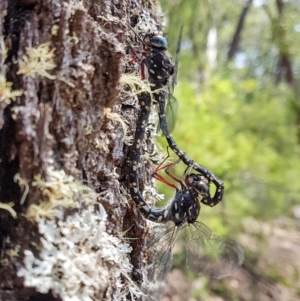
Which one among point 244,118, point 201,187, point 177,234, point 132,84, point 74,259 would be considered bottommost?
point 74,259

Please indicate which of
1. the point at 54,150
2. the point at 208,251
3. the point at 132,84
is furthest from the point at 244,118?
the point at 54,150

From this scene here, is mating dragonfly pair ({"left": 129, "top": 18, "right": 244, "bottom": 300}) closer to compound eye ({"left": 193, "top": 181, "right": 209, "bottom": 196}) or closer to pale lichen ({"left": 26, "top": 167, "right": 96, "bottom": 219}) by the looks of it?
compound eye ({"left": 193, "top": 181, "right": 209, "bottom": 196})

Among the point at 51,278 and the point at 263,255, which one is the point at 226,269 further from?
the point at 263,255

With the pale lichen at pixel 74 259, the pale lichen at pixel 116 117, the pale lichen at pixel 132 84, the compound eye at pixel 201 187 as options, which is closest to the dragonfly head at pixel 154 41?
the pale lichen at pixel 132 84

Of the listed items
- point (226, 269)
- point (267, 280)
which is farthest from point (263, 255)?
point (226, 269)

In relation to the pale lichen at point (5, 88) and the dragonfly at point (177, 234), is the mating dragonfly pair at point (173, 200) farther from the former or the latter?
the pale lichen at point (5, 88)

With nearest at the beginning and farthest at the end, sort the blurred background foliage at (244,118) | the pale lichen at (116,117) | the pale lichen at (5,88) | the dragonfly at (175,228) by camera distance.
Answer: the pale lichen at (5,88), the pale lichen at (116,117), the dragonfly at (175,228), the blurred background foliage at (244,118)

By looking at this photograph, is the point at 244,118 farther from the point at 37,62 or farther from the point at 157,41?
the point at 37,62

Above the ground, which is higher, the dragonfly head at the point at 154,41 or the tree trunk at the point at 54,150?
the dragonfly head at the point at 154,41
